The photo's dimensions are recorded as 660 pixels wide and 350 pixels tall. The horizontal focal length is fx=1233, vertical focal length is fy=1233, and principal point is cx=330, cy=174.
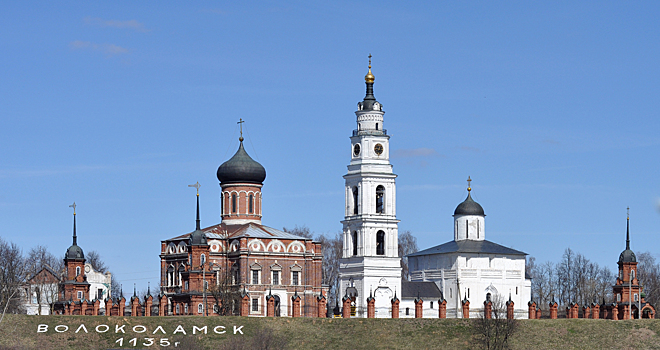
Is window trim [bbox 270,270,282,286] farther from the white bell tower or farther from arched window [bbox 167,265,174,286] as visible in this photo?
the white bell tower

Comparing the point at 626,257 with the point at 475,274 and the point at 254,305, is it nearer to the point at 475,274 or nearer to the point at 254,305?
the point at 475,274

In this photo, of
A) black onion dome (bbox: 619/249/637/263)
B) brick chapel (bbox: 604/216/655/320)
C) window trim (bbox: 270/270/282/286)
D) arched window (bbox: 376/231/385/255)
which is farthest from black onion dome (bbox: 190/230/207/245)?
black onion dome (bbox: 619/249/637/263)

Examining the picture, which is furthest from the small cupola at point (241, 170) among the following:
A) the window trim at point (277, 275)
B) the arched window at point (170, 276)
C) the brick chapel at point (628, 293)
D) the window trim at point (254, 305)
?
the brick chapel at point (628, 293)

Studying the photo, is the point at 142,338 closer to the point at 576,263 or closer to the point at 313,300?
the point at 313,300

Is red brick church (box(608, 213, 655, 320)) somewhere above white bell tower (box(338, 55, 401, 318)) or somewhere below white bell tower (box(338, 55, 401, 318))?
Result: below

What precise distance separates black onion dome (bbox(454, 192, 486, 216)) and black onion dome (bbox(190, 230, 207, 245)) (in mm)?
24098

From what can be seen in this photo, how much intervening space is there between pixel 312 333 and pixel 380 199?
2023cm

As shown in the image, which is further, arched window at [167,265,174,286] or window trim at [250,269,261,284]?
arched window at [167,265,174,286]

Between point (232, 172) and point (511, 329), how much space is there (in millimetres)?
23264

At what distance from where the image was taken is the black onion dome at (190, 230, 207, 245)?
67.4 meters

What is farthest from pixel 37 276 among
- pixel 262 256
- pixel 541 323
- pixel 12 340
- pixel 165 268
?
pixel 541 323

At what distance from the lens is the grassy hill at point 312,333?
182 ft

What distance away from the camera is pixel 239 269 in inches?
2753

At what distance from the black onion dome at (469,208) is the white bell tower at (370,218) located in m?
10.1
